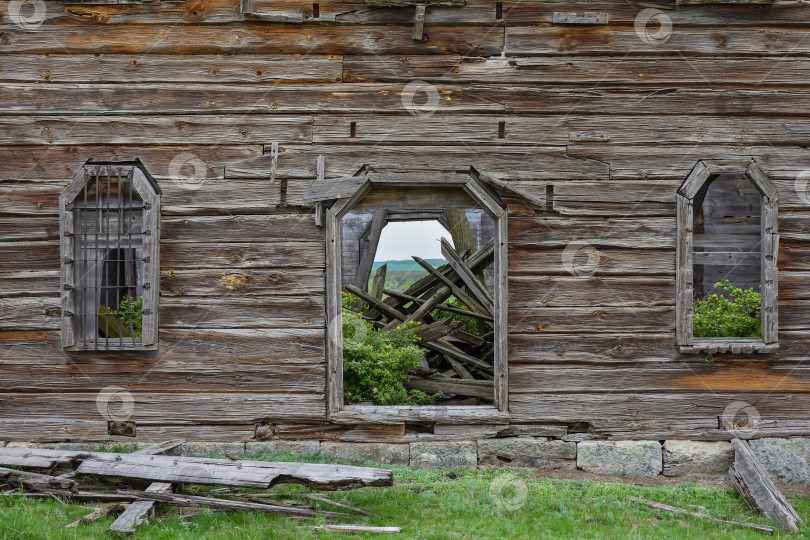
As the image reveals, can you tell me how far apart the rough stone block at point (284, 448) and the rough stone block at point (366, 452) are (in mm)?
112

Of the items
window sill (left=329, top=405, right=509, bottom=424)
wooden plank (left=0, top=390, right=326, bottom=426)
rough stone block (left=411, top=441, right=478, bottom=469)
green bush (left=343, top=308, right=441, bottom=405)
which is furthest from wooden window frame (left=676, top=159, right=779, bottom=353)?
wooden plank (left=0, top=390, right=326, bottom=426)

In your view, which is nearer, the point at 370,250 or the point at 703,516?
the point at 703,516

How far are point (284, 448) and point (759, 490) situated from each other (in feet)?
14.7

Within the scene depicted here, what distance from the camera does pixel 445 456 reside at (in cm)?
691

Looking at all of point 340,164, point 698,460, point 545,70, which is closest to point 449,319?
point 340,164

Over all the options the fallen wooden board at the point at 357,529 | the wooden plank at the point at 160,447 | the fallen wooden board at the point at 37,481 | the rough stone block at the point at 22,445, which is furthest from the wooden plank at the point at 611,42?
the rough stone block at the point at 22,445

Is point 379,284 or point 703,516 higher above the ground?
point 379,284

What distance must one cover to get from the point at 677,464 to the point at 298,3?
6.11 m

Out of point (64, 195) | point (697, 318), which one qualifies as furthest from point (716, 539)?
point (64, 195)

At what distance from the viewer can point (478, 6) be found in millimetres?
6996

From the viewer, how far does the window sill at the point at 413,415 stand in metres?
6.90

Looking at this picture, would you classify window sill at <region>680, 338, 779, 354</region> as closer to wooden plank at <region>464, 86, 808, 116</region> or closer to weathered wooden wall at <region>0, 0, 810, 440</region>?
weathered wooden wall at <region>0, 0, 810, 440</region>

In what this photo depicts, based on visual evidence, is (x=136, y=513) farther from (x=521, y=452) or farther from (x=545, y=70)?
(x=545, y=70)

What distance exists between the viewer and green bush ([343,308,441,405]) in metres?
7.60
